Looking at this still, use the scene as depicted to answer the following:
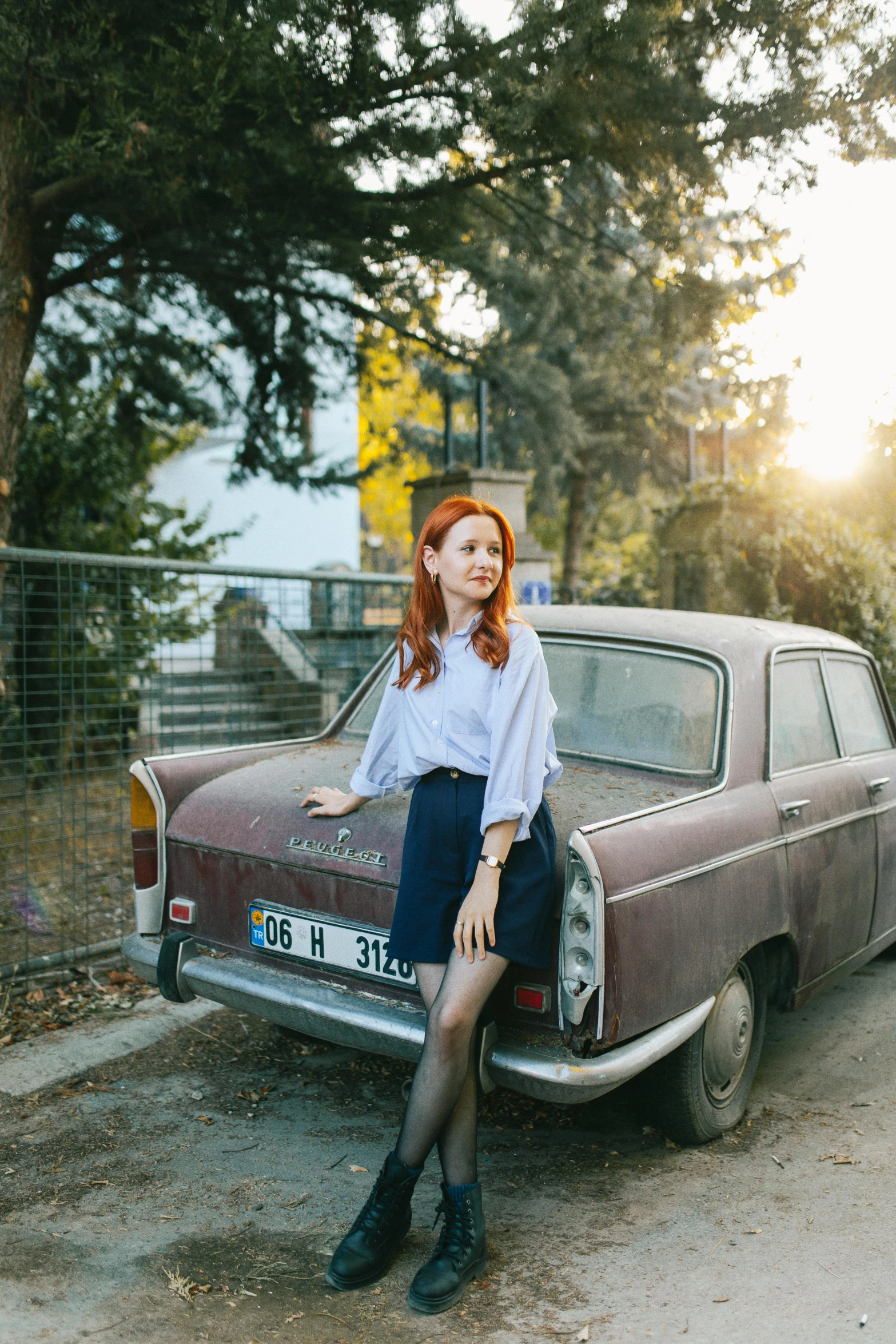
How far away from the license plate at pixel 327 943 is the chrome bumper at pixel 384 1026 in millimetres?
72

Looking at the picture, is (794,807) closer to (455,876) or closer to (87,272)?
(455,876)

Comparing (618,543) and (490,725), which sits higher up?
(618,543)

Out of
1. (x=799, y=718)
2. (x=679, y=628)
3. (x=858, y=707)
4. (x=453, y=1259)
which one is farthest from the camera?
(x=858, y=707)

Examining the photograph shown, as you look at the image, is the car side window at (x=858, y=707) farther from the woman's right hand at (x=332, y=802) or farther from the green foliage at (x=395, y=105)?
the green foliage at (x=395, y=105)

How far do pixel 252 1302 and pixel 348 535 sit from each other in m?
21.1

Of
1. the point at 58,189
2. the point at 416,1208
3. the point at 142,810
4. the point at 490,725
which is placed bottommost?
the point at 416,1208

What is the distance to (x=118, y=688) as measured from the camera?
17.2ft

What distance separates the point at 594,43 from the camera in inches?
192

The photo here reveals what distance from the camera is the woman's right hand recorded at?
337 centimetres

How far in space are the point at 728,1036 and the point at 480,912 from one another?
1244 millimetres

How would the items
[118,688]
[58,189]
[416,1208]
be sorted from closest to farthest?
[416,1208] → [118,688] → [58,189]

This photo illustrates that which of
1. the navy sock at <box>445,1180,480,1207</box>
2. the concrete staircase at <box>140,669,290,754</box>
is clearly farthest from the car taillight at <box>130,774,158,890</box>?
the concrete staircase at <box>140,669,290,754</box>

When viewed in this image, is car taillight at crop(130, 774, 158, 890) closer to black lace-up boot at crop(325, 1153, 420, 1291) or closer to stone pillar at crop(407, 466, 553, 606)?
black lace-up boot at crop(325, 1153, 420, 1291)

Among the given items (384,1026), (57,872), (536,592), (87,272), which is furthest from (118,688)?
(536,592)
